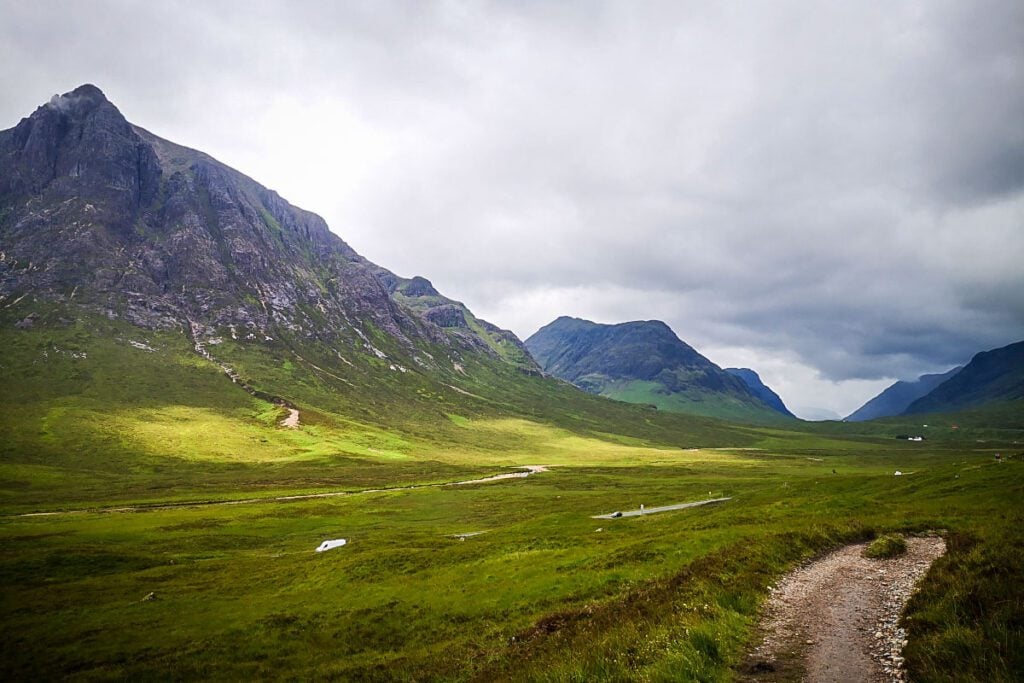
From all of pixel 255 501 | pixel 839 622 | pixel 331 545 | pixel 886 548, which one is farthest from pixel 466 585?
pixel 255 501

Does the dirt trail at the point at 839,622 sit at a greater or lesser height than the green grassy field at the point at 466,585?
greater

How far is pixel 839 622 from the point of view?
16.8m

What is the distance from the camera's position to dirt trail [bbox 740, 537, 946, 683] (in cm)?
1298

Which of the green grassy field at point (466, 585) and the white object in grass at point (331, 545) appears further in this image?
the white object in grass at point (331, 545)

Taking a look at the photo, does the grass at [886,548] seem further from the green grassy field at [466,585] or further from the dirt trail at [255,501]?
the dirt trail at [255,501]

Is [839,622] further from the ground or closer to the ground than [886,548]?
further from the ground

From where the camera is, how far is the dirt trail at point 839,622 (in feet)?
42.6

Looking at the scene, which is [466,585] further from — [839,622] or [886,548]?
[886,548]

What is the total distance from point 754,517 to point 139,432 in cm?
21741

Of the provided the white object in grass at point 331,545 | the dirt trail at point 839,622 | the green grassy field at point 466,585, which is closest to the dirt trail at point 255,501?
the green grassy field at point 466,585

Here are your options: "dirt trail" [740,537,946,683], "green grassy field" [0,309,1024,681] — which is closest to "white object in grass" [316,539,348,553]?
"green grassy field" [0,309,1024,681]

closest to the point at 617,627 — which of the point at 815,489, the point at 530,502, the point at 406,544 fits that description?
the point at 406,544

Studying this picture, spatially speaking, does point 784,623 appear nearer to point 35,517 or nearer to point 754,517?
point 754,517

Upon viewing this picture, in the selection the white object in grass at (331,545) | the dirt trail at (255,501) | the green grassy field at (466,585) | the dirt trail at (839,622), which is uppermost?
the dirt trail at (839,622)
